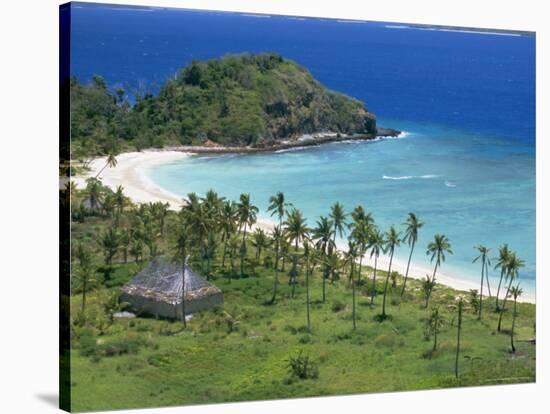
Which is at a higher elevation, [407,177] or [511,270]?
[407,177]

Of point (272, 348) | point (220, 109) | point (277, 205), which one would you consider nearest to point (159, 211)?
point (277, 205)

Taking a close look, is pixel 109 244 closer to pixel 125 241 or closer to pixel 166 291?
pixel 125 241

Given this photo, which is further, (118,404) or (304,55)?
(304,55)

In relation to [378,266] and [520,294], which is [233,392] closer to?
[378,266]

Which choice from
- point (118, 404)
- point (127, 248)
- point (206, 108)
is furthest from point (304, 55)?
point (118, 404)

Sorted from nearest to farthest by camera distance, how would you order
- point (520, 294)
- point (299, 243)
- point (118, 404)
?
point (118, 404) < point (299, 243) < point (520, 294)

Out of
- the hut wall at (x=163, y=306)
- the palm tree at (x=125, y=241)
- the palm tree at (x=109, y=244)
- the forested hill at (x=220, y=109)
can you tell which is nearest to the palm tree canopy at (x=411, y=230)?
the forested hill at (x=220, y=109)

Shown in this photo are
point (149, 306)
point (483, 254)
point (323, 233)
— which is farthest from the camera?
point (483, 254)

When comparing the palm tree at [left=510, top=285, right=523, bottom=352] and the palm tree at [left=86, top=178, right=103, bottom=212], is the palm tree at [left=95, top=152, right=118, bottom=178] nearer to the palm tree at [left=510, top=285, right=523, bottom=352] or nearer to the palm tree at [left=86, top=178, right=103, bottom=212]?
the palm tree at [left=86, top=178, right=103, bottom=212]
